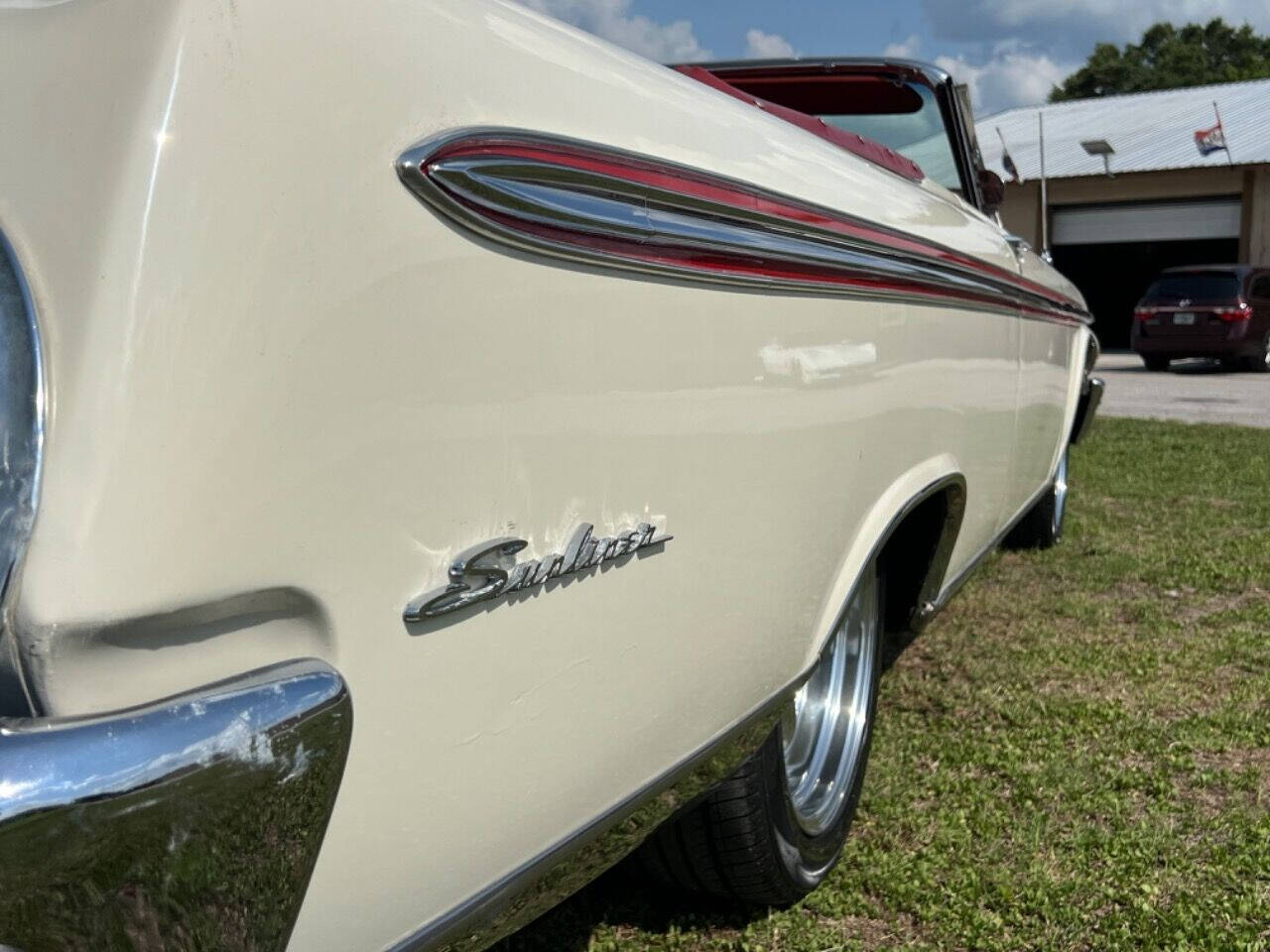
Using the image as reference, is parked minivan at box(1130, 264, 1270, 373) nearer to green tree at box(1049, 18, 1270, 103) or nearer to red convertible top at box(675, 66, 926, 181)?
red convertible top at box(675, 66, 926, 181)

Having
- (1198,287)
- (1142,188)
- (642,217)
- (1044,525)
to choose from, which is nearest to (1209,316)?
(1198,287)

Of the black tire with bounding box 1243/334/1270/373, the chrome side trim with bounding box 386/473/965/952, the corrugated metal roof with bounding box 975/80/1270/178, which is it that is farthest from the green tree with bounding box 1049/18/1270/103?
the chrome side trim with bounding box 386/473/965/952

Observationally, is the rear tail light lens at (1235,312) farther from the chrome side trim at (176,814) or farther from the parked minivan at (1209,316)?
the chrome side trim at (176,814)

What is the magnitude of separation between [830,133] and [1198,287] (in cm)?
1599

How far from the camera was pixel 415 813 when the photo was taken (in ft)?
3.93

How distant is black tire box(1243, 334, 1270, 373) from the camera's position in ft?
55.5

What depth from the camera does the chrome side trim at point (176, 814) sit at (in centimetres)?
90

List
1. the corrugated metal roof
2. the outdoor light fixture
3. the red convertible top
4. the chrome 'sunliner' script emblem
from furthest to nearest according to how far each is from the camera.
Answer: the corrugated metal roof < the outdoor light fixture < the red convertible top < the chrome 'sunliner' script emblem

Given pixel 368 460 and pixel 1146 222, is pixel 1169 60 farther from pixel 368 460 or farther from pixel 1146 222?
pixel 368 460

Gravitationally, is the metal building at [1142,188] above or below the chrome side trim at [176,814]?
above

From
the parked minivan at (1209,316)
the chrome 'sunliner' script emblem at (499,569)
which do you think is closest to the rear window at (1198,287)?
the parked minivan at (1209,316)

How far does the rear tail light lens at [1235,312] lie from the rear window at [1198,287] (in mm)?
161

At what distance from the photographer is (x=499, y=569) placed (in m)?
1.23

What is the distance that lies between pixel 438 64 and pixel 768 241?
637mm
